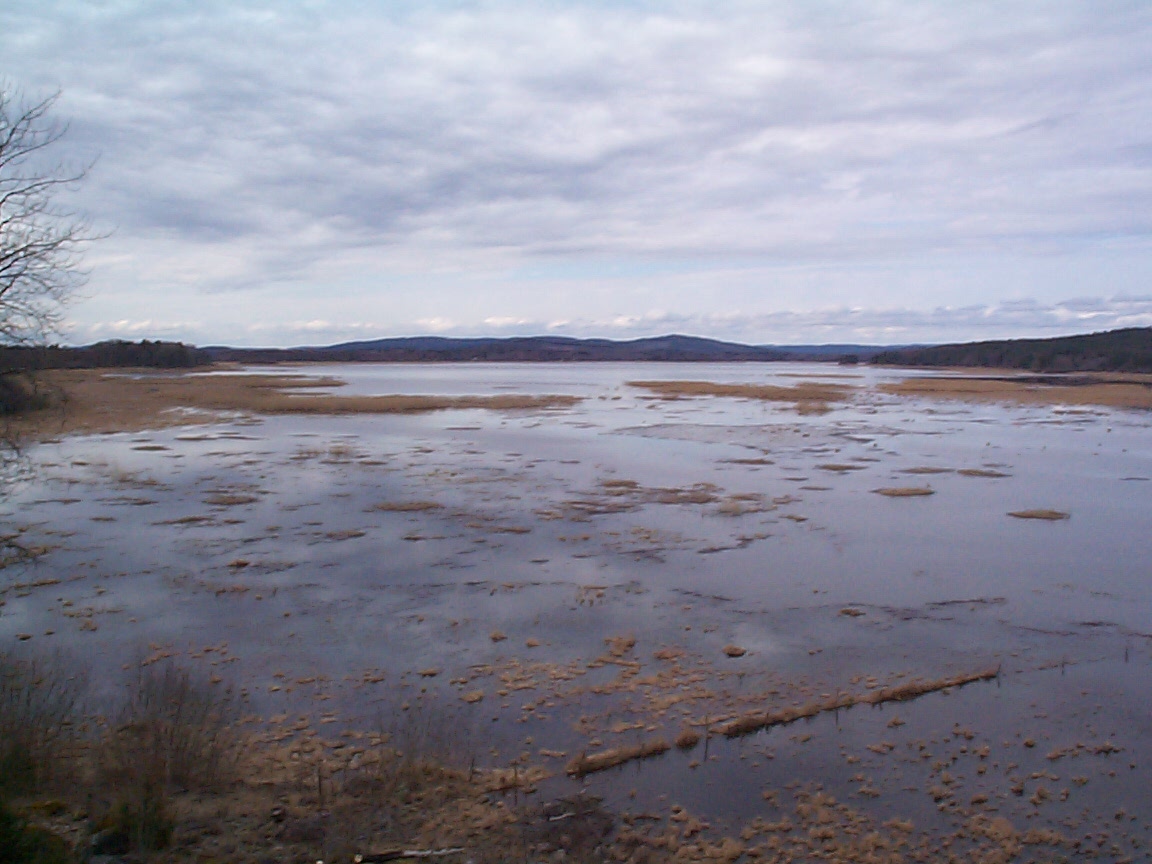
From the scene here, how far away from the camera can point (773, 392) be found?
56656mm

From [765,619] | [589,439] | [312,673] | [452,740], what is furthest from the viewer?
[589,439]

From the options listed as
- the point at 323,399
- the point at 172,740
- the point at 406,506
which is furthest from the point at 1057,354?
the point at 172,740

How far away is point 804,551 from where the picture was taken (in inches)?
541

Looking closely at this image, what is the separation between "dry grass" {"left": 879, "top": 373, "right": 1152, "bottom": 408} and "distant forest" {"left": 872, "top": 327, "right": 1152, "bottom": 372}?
18283 mm

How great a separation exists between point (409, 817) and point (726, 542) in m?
9.22

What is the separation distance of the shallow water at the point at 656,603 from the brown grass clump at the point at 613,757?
0.13 metres

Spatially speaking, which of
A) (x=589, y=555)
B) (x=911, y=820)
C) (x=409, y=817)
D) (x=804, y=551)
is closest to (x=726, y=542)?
(x=804, y=551)

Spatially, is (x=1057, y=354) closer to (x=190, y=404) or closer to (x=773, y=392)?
(x=773, y=392)

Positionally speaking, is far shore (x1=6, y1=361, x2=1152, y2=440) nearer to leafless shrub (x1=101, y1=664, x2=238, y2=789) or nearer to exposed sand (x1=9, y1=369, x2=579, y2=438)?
exposed sand (x1=9, y1=369, x2=579, y2=438)

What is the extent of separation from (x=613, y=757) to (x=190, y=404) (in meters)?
42.0

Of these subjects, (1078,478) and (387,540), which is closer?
(387,540)

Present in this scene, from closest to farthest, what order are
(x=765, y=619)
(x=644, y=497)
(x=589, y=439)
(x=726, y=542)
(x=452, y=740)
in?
(x=452, y=740)
(x=765, y=619)
(x=726, y=542)
(x=644, y=497)
(x=589, y=439)

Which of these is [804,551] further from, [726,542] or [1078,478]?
[1078,478]

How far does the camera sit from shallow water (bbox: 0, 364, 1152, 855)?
710 cm
